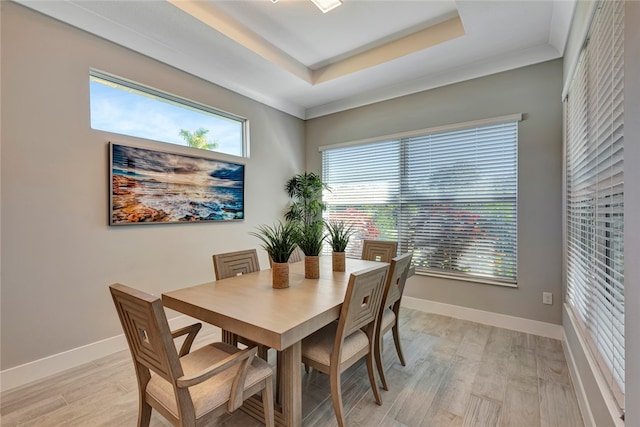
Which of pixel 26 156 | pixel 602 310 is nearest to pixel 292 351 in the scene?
pixel 602 310

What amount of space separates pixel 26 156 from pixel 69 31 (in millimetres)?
1111

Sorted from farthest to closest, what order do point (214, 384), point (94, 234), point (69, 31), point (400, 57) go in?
1. point (400, 57)
2. point (94, 234)
3. point (69, 31)
4. point (214, 384)

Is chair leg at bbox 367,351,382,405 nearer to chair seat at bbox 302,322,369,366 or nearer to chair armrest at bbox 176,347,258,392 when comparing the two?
chair seat at bbox 302,322,369,366

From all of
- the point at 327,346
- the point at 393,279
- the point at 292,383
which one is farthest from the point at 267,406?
the point at 393,279

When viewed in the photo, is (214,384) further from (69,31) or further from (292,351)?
(69,31)

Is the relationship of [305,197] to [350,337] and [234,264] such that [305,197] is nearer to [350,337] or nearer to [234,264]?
[234,264]

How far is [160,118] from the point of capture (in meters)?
3.03

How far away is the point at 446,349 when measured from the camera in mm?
2656

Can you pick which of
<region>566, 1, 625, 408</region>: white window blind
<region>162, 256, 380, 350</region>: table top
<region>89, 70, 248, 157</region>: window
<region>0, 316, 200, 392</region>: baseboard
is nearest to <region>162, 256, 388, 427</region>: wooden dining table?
<region>162, 256, 380, 350</region>: table top

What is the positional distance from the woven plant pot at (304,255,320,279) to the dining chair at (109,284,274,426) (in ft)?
2.62

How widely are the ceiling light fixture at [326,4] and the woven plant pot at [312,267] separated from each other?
7.06ft

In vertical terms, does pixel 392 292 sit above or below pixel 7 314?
above

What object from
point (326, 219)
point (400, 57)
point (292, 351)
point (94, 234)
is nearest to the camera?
point (292, 351)

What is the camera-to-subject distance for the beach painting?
268 centimetres
